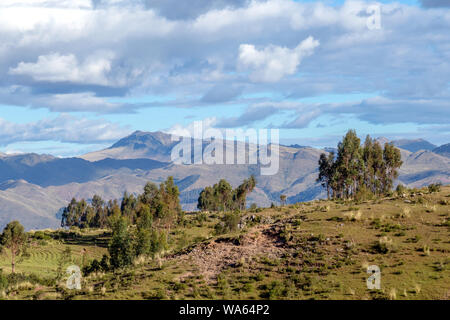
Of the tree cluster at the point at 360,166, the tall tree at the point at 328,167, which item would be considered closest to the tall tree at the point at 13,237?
the tree cluster at the point at 360,166

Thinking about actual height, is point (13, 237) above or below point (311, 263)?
below

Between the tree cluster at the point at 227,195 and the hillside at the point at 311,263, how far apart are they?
96108mm

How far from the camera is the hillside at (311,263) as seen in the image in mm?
35312

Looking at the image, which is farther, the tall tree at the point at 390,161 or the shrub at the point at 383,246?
the tall tree at the point at 390,161

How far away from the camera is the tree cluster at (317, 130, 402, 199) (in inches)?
4739

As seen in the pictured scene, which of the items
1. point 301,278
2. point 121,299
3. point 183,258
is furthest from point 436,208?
point 121,299

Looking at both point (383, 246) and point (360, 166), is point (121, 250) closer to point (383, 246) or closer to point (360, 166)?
point (383, 246)

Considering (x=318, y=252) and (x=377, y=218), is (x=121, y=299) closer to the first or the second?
(x=318, y=252)

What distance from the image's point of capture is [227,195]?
171125 mm

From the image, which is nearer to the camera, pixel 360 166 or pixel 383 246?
pixel 383 246

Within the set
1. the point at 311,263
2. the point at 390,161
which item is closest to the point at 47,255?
the point at 311,263

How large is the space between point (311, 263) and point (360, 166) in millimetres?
86431

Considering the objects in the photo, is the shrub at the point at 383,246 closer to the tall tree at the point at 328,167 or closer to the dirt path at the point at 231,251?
the dirt path at the point at 231,251
